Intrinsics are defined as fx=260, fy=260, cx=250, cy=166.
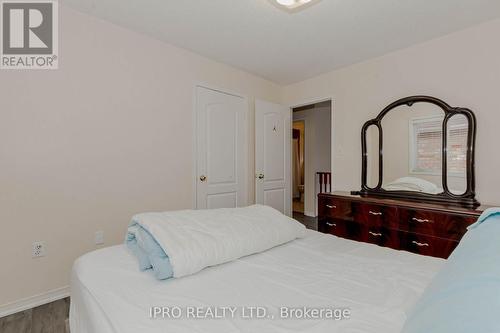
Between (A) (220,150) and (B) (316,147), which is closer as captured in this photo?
(A) (220,150)

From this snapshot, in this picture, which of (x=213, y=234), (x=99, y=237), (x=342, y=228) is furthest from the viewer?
(x=342, y=228)

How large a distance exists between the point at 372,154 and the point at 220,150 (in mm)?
1878

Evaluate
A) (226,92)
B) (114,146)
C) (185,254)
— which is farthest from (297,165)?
(185,254)

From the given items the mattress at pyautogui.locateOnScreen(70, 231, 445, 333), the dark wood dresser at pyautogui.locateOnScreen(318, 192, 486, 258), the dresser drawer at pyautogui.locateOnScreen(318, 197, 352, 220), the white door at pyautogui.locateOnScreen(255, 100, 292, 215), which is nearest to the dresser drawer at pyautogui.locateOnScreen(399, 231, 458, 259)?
the dark wood dresser at pyautogui.locateOnScreen(318, 192, 486, 258)

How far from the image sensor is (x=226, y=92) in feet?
11.2

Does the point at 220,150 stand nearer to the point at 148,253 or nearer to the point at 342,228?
the point at 342,228

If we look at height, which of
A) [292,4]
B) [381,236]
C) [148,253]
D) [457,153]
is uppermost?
[292,4]

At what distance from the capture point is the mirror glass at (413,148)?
263 centimetres

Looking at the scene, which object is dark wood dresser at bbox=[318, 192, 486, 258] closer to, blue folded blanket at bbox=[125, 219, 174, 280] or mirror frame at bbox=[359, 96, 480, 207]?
mirror frame at bbox=[359, 96, 480, 207]

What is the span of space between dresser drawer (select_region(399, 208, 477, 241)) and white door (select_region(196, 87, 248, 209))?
197cm

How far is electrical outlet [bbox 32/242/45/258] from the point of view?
6.84 feet

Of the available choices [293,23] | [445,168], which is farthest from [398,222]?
[293,23]

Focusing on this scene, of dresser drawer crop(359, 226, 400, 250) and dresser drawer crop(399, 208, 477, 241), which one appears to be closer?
dresser drawer crop(399, 208, 477, 241)

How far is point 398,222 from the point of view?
2.45 meters
